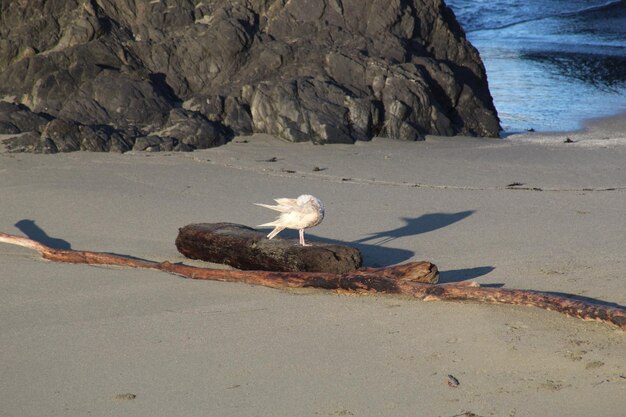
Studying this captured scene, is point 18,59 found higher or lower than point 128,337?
higher

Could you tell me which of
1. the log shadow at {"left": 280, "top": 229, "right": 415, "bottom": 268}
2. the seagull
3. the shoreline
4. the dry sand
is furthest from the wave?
the seagull

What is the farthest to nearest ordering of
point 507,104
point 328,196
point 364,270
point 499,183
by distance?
point 507,104, point 499,183, point 328,196, point 364,270

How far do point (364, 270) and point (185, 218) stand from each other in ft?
7.25

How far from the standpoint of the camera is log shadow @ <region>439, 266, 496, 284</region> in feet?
19.6

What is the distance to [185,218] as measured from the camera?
7.43 meters

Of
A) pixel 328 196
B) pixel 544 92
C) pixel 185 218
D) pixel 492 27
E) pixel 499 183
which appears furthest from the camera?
pixel 492 27

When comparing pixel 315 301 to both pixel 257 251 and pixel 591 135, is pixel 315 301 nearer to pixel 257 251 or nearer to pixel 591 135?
pixel 257 251

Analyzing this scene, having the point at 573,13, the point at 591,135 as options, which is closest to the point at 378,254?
the point at 591,135

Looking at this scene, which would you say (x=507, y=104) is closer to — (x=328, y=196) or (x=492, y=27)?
(x=328, y=196)

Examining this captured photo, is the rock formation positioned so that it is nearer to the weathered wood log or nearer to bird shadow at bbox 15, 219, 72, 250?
bird shadow at bbox 15, 219, 72, 250

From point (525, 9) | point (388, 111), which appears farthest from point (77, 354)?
point (525, 9)

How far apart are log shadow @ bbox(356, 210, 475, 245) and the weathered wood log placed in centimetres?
100

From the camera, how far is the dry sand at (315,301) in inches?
166

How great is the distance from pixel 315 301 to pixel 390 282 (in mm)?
449
